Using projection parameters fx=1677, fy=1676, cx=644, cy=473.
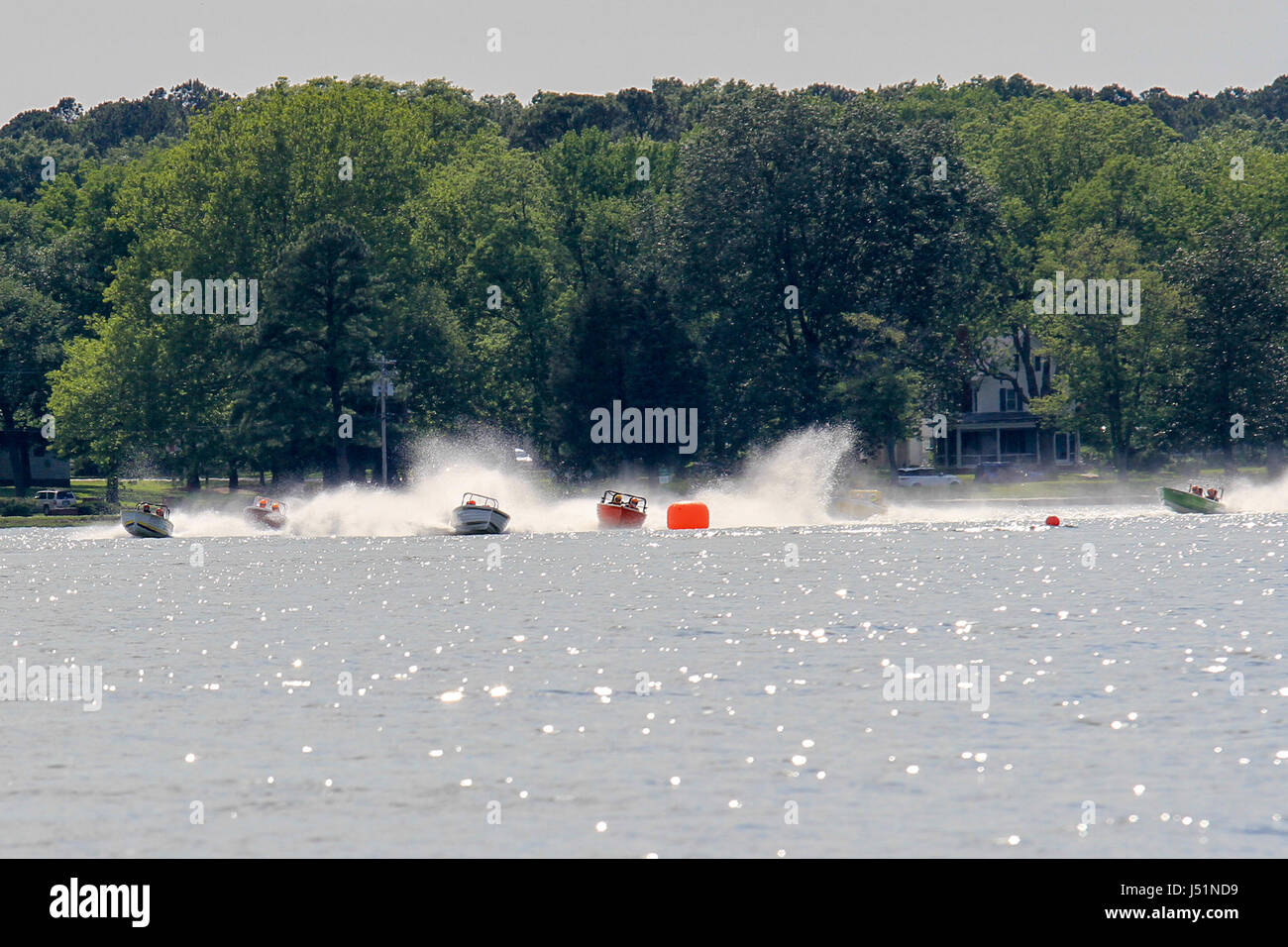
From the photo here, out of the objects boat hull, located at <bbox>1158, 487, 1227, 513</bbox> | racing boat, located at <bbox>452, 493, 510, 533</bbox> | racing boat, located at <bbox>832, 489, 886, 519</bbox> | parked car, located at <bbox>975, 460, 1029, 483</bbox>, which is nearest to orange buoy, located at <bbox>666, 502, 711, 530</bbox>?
racing boat, located at <bbox>452, 493, 510, 533</bbox>

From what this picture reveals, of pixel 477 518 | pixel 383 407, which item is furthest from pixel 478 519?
pixel 383 407

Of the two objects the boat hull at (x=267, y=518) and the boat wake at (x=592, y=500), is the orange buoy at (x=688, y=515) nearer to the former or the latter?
the boat wake at (x=592, y=500)

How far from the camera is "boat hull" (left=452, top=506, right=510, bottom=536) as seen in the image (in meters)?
71.0

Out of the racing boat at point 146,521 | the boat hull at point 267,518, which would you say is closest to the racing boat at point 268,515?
the boat hull at point 267,518

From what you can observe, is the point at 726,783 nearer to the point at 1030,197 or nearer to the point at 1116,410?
the point at 1116,410

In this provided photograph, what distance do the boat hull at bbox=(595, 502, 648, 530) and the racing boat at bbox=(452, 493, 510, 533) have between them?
478 cm

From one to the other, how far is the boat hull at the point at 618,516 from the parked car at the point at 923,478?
3915 centimetres

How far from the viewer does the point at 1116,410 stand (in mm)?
107125

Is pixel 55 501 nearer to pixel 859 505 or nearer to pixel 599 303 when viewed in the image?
pixel 599 303

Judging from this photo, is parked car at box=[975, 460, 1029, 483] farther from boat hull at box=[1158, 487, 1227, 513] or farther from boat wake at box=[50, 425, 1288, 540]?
boat hull at box=[1158, 487, 1227, 513]

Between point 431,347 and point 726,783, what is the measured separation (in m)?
80.8

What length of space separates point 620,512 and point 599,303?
1191 inches

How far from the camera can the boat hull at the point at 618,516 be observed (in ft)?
244
